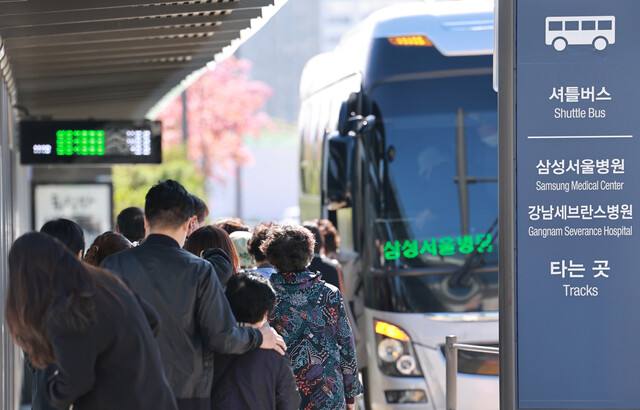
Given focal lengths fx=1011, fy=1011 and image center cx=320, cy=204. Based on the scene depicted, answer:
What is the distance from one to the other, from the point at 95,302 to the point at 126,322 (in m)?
0.13

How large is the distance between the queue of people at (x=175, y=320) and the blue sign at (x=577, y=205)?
120 centimetres

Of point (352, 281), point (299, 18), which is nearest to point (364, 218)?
point (352, 281)

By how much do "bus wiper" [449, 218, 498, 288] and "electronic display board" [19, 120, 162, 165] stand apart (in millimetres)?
4490

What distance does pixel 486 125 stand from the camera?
8.38m

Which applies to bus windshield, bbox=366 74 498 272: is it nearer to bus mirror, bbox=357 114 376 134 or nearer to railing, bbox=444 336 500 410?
bus mirror, bbox=357 114 376 134

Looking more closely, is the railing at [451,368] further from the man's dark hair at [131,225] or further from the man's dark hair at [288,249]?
the man's dark hair at [131,225]

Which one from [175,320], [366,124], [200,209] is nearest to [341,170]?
[366,124]

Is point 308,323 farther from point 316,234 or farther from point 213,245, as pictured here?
point 316,234

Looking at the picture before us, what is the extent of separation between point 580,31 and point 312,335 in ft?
6.80

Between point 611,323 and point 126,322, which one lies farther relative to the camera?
point 611,323

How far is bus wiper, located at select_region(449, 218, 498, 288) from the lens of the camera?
26.9ft

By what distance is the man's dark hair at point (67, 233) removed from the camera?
4.96 metres

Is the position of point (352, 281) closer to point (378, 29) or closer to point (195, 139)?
point (378, 29)

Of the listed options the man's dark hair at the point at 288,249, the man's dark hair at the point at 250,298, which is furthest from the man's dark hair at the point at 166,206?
the man's dark hair at the point at 288,249
